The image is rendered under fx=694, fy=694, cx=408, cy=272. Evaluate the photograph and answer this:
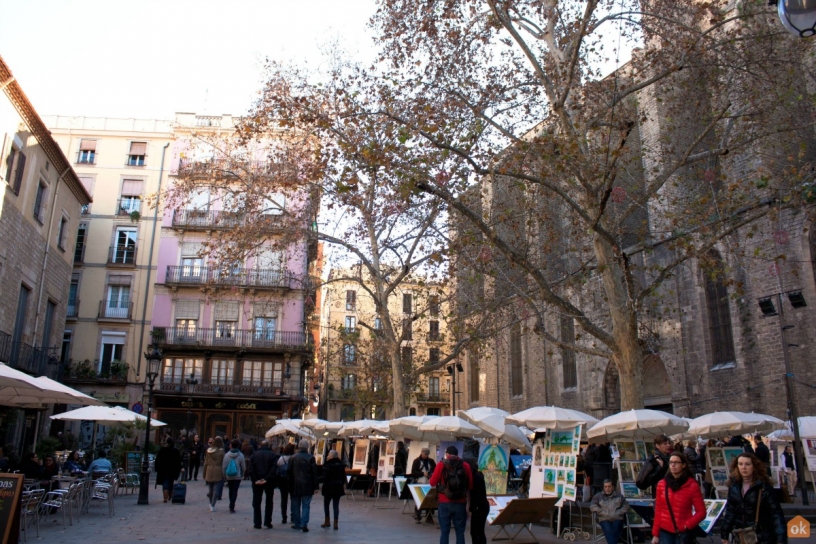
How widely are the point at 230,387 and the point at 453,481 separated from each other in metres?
26.9

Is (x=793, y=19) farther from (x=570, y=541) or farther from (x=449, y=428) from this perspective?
(x=449, y=428)

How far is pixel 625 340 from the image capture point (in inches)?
524

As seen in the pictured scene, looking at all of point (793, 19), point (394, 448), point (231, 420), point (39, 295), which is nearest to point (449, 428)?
point (394, 448)

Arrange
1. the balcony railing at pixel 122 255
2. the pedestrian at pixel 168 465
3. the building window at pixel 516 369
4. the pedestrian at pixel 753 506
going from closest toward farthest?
1. the pedestrian at pixel 753 506
2. the pedestrian at pixel 168 465
3. the balcony railing at pixel 122 255
4. the building window at pixel 516 369

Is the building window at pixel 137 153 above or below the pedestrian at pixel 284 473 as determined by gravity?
above

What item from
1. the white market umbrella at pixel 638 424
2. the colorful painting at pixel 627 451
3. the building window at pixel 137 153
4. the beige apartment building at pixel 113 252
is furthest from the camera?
the building window at pixel 137 153

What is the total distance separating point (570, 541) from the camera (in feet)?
37.0

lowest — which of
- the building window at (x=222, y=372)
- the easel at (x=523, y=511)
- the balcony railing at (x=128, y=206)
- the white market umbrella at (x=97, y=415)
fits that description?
the easel at (x=523, y=511)

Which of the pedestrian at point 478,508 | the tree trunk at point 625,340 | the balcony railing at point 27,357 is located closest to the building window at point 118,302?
the balcony railing at point 27,357

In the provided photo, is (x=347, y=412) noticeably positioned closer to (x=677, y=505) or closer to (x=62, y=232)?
(x=62, y=232)

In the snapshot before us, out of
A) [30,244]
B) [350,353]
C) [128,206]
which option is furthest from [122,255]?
[30,244]

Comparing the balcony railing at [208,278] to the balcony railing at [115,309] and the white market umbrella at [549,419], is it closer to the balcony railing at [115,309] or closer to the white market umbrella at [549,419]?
the balcony railing at [115,309]

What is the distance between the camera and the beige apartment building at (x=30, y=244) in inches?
765

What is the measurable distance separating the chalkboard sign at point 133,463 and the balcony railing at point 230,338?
1234 centimetres
